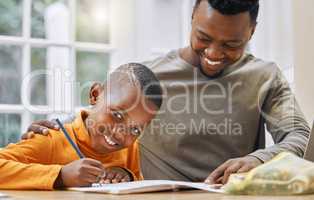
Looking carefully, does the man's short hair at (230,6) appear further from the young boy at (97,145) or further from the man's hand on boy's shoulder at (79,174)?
the man's hand on boy's shoulder at (79,174)

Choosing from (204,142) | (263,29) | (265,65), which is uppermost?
(263,29)

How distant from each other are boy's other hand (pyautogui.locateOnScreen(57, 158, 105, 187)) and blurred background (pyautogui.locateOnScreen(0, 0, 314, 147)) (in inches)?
25.6

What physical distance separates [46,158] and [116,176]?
6.1 inches

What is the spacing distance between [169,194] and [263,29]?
91 centimetres

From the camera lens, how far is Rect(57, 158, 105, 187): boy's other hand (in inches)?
36.0

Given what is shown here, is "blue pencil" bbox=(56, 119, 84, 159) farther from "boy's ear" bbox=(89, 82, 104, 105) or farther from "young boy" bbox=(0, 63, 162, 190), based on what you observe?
"boy's ear" bbox=(89, 82, 104, 105)

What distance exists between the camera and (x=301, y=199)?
659 mm

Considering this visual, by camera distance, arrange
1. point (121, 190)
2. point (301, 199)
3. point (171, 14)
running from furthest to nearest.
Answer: point (171, 14) → point (121, 190) → point (301, 199)

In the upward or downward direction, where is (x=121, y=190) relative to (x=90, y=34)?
downward

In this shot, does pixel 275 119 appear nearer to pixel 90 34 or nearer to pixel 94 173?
pixel 94 173

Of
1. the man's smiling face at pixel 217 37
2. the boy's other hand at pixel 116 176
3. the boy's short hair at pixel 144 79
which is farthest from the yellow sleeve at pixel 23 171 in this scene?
the man's smiling face at pixel 217 37

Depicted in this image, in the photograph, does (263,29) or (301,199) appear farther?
(263,29)

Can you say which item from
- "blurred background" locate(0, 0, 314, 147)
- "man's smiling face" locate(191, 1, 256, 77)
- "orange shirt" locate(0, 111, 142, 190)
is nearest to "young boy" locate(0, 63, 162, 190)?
"orange shirt" locate(0, 111, 142, 190)

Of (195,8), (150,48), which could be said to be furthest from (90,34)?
(195,8)
